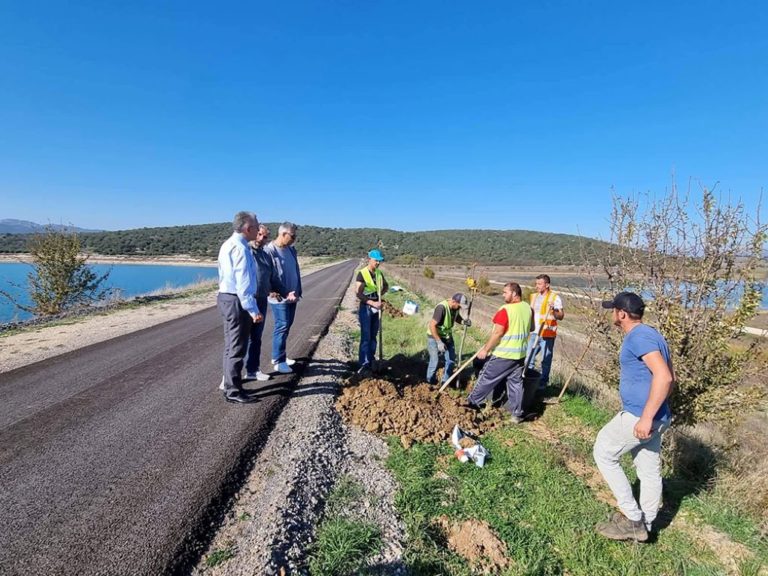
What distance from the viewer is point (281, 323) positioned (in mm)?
5879

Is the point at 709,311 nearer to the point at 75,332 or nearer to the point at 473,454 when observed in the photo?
the point at 473,454

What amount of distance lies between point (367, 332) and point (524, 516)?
3549mm

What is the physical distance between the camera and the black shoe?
15.8ft

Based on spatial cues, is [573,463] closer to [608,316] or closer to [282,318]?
[608,316]

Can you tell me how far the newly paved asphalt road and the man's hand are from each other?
3.13m

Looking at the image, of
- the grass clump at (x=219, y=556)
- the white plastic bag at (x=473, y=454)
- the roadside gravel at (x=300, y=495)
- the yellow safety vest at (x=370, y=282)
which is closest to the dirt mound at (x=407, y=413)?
the roadside gravel at (x=300, y=495)

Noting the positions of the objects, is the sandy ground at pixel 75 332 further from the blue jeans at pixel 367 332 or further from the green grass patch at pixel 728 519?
the green grass patch at pixel 728 519

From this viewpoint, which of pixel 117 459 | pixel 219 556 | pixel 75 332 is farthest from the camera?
pixel 75 332

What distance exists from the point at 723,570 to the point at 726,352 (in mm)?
2080

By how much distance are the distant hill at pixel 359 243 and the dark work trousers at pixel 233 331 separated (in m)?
56.8

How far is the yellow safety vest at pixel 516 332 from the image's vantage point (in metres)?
5.04

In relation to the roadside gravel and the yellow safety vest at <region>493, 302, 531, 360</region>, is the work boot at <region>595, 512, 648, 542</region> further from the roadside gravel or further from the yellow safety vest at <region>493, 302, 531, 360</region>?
the yellow safety vest at <region>493, 302, 531, 360</region>

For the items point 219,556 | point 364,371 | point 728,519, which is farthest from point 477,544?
point 364,371

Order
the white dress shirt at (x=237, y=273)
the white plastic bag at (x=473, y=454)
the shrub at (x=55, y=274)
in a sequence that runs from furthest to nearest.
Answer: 1. the shrub at (x=55, y=274)
2. the white dress shirt at (x=237, y=273)
3. the white plastic bag at (x=473, y=454)
